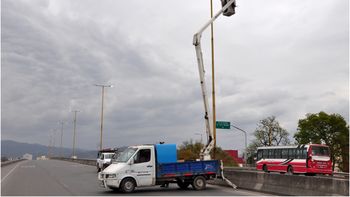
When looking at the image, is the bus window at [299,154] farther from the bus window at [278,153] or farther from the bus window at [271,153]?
the bus window at [271,153]

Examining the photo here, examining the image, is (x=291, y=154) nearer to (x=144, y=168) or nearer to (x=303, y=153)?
(x=303, y=153)

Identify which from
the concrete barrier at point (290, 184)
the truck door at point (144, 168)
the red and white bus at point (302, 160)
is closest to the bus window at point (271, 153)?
the red and white bus at point (302, 160)

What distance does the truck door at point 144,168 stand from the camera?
772 inches

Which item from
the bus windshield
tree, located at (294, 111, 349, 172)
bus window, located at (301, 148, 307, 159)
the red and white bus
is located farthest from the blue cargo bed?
tree, located at (294, 111, 349, 172)

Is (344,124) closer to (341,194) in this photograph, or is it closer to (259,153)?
(259,153)

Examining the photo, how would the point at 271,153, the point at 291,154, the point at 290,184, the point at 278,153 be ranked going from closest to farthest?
the point at 290,184 < the point at 291,154 < the point at 278,153 < the point at 271,153

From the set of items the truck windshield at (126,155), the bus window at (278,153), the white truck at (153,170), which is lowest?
the white truck at (153,170)

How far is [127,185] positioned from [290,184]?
7.05 m

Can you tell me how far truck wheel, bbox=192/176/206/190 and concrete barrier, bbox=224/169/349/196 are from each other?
2093 millimetres

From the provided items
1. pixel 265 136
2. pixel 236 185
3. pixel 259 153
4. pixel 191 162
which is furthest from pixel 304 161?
pixel 265 136

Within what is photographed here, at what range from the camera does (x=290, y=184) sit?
57.0 ft

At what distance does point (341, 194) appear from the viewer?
47.4 feet

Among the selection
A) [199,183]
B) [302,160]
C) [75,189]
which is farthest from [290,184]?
[302,160]

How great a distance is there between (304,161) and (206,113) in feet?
49.9
